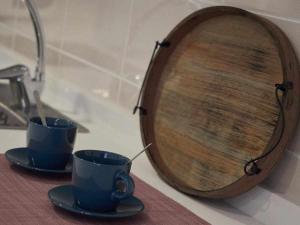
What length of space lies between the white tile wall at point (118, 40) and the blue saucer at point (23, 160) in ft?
0.97

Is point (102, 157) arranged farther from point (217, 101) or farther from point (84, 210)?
point (217, 101)

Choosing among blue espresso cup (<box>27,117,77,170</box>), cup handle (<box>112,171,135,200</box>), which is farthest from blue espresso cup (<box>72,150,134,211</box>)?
blue espresso cup (<box>27,117,77,170</box>)

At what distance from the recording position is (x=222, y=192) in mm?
1085

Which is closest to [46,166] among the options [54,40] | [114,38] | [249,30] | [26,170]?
[26,170]

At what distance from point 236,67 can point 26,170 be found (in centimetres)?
39

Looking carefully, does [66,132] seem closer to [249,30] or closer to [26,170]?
[26,170]

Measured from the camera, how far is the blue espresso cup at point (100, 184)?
2.97ft

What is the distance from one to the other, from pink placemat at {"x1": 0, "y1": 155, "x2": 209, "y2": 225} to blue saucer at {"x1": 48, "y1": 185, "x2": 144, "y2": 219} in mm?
13

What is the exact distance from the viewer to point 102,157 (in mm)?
976

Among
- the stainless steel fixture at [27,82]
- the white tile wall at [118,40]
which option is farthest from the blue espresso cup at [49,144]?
the stainless steel fixture at [27,82]

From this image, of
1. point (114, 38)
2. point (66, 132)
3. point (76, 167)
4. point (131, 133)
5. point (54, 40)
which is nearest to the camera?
point (76, 167)

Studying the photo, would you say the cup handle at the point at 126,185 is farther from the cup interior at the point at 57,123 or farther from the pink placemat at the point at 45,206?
the cup interior at the point at 57,123

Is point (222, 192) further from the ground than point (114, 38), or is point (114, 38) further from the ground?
point (114, 38)

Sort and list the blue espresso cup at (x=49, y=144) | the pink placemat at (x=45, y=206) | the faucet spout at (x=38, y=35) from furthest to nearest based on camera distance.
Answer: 1. the faucet spout at (x=38, y=35)
2. the blue espresso cup at (x=49, y=144)
3. the pink placemat at (x=45, y=206)
